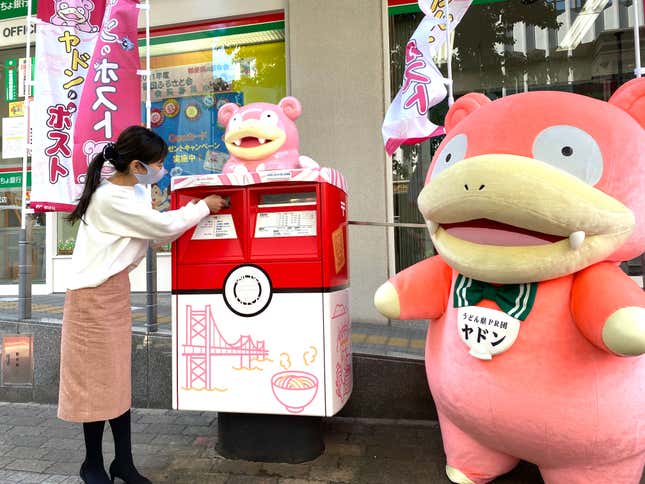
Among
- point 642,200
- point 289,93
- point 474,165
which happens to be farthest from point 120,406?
point 289,93

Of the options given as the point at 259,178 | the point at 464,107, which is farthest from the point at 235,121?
the point at 464,107

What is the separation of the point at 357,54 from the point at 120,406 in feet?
14.8

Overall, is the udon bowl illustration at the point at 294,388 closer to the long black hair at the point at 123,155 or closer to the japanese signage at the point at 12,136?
the long black hair at the point at 123,155

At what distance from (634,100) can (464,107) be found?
787 mm

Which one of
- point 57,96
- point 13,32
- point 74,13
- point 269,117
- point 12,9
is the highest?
point 12,9

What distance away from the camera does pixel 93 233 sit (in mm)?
2664

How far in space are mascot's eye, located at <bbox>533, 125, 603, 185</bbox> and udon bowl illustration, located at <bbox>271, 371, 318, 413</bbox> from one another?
166 centimetres

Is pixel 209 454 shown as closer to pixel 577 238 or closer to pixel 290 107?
pixel 290 107

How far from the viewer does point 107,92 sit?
409 cm

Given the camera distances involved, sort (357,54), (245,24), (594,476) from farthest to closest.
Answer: (245,24) < (357,54) < (594,476)

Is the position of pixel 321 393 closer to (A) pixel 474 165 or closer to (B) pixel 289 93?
(A) pixel 474 165

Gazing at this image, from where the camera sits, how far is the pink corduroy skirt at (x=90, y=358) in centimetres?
262

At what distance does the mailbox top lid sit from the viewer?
109 inches

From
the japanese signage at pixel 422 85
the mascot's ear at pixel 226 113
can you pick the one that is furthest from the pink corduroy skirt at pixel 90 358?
the japanese signage at pixel 422 85
